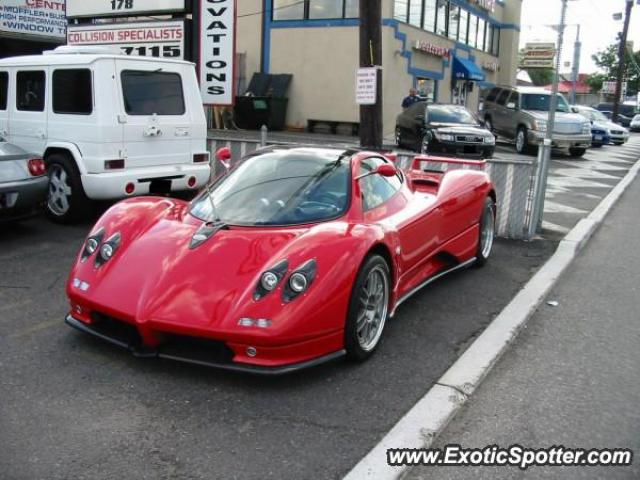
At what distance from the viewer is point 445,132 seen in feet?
52.1

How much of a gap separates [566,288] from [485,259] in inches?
34.9

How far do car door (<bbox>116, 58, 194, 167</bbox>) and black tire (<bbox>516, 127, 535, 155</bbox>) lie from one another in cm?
1346

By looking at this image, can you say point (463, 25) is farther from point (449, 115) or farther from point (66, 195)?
point (66, 195)

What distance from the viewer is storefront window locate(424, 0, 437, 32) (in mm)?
26025

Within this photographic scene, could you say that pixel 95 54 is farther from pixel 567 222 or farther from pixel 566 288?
pixel 567 222

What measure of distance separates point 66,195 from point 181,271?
4296 millimetres

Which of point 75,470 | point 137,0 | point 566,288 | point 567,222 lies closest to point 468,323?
point 566,288

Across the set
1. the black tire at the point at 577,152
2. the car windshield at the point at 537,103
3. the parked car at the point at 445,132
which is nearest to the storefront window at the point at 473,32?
the car windshield at the point at 537,103

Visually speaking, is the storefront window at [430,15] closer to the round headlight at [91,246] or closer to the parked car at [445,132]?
the parked car at [445,132]

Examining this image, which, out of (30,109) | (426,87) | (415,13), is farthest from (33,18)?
(426,87)

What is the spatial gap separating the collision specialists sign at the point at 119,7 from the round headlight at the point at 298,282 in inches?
343

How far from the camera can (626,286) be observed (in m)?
6.23

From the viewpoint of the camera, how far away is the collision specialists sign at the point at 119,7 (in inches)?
440

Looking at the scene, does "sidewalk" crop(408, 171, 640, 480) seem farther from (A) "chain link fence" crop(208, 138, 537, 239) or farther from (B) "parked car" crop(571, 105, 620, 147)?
(B) "parked car" crop(571, 105, 620, 147)
